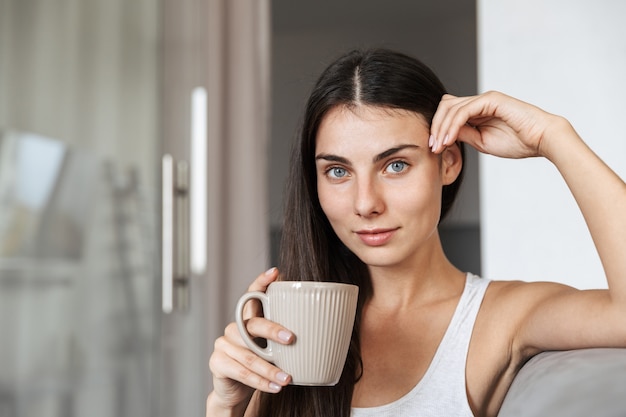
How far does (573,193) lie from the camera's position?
3.27 ft

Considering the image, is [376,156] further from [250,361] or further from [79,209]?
[79,209]

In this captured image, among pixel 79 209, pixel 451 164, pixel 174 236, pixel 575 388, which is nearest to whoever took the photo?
pixel 575 388

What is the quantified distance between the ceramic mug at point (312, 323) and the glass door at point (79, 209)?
1199 millimetres

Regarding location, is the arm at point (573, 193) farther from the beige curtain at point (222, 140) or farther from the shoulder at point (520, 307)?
the beige curtain at point (222, 140)

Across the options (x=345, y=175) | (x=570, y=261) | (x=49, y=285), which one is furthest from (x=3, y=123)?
(x=570, y=261)

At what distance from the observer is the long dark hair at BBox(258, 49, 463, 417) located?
3.82 ft

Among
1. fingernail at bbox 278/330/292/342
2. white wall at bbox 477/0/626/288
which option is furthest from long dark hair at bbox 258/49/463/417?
white wall at bbox 477/0/626/288

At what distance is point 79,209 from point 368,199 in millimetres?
1233

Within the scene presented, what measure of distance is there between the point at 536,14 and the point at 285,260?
146 cm

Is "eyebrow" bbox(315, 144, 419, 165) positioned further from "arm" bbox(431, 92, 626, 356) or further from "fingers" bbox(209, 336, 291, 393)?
"fingers" bbox(209, 336, 291, 393)

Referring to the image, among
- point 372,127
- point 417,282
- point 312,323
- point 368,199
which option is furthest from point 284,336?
point 417,282

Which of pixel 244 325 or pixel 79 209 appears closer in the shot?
pixel 244 325

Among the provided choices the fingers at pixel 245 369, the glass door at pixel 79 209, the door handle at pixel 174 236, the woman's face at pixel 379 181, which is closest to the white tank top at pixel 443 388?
the woman's face at pixel 379 181

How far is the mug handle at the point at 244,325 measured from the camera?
896 millimetres
